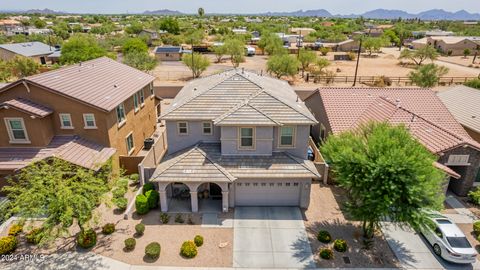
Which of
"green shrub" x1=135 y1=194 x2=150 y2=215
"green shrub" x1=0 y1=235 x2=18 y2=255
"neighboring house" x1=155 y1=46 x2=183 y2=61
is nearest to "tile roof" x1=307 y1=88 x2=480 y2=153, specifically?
"green shrub" x1=135 y1=194 x2=150 y2=215

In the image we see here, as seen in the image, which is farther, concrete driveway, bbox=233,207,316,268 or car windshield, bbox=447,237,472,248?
concrete driveway, bbox=233,207,316,268

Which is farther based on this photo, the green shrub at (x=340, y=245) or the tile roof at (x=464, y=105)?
the tile roof at (x=464, y=105)

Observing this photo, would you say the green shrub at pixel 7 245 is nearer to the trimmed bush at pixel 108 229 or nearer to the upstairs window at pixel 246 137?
the trimmed bush at pixel 108 229

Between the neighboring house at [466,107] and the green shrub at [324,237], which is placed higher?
the neighboring house at [466,107]

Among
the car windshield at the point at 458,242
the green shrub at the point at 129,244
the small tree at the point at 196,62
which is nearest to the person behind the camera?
the car windshield at the point at 458,242

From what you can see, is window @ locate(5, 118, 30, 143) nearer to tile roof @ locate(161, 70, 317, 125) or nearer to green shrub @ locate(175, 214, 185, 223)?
tile roof @ locate(161, 70, 317, 125)

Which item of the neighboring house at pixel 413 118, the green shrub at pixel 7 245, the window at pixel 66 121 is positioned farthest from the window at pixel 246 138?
the green shrub at pixel 7 245
